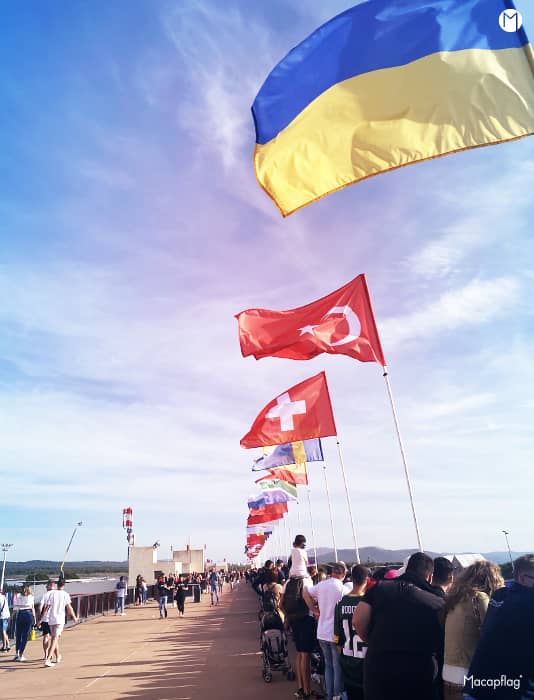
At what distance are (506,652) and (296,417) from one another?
9.29m

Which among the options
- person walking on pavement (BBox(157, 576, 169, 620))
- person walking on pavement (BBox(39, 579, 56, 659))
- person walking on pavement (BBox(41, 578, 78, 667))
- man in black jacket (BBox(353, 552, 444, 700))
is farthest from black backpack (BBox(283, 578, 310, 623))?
person walking on pavement (BBox(157, 576, 169, 620))

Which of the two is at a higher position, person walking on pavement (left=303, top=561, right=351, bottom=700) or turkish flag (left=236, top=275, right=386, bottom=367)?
turkish flag (left=236, top=275, right=386, bottom=367)

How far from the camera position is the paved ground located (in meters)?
8.30

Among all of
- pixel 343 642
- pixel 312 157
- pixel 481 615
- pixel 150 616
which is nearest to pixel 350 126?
pixel 312 157

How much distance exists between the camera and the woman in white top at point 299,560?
25.3 feet

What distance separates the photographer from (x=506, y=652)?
3.20 m

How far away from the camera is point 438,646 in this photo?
373 centimetres

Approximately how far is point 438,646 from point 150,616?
20.8m

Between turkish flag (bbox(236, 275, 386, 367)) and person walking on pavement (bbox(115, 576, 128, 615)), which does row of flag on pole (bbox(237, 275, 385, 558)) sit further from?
person walking on pavement (bbox(115, 576, 128, 615))

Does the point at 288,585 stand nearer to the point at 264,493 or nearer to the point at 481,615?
the point at 481,615

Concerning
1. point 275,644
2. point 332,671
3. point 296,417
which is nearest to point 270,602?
point 275,644

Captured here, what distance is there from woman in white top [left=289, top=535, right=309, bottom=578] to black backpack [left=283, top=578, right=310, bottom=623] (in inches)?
7.5

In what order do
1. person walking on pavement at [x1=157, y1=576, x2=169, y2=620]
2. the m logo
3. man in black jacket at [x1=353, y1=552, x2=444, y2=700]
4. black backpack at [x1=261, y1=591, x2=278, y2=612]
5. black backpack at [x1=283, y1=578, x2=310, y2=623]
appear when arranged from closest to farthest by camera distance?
man in black jacket at [x1=353, y1=552, x2=444, y2=700], the m logo, black backpack at [x1=283, y1=578, x2=310, y2=623], black backpack at [x1=261, y1=591, x2=278, y2=612], person walking on pavement at [x1=157, y1=576, x2=169, y2=620]

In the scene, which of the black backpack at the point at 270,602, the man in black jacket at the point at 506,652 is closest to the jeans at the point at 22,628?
the black backpack at the point at 270,602
